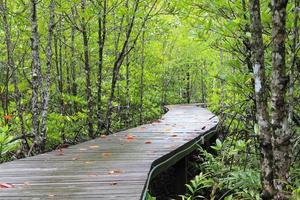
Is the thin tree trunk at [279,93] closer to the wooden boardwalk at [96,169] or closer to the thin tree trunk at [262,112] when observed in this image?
the thin tree trunk at [262,112]

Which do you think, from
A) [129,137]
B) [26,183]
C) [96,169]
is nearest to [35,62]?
[129,137]

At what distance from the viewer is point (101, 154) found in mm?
5824

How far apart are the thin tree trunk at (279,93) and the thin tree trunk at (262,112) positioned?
65 millimetres

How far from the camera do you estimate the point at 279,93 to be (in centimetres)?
329

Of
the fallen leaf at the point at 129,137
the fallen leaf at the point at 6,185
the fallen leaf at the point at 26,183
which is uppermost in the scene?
the fallen leaf at the point at 6,185

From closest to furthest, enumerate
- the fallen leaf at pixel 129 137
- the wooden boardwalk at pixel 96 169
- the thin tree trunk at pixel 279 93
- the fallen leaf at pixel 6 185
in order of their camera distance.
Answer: the thin tree trunk at pixel 279 93
the wooden boardwalk at pixel 96 169
the fallen leaf at pixel 6 185
the fallen leaf at pixel 129 137

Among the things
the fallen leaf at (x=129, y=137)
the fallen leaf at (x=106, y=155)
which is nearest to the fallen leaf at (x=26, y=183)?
the fallen leaf at (x=106, y=155)

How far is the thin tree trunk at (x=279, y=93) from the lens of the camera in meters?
3.26

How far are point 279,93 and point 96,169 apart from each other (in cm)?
234

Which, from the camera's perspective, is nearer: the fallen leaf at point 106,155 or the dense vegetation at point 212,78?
the dense vegetation at point 212,78

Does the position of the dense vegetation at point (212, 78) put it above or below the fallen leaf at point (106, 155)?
above

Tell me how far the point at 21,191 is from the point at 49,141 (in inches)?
202

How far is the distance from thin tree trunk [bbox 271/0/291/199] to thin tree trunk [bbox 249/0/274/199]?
7cm

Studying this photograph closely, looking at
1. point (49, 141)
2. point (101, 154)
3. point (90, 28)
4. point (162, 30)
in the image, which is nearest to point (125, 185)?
point (101, 154)
